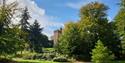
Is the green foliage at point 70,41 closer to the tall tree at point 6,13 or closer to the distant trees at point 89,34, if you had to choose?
the distant trees at point 89,34

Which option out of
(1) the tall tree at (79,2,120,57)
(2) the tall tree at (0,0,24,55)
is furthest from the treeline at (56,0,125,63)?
(2) the tall tree at (0,0,24,55)

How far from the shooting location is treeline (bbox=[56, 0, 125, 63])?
56347 mm

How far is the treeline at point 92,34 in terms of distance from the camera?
185 feet

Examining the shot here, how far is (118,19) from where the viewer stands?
55.1 meters

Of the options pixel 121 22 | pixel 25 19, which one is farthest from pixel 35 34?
pixel 121 22

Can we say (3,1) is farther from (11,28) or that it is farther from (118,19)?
(118,19)

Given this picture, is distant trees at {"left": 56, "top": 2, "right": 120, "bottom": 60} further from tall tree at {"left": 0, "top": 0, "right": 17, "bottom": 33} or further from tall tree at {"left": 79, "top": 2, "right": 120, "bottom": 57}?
tall tree at {"left": 0, "top": 0, "right": 17, "bottom": 33}

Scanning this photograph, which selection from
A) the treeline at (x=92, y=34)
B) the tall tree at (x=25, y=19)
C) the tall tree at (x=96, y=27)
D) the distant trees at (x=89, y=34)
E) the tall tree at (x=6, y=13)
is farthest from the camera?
the tall tree at (x=25, y=19)

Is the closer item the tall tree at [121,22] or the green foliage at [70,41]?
the tall tree at [121,22]

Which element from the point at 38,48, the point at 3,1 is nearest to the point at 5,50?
the point at 3,1

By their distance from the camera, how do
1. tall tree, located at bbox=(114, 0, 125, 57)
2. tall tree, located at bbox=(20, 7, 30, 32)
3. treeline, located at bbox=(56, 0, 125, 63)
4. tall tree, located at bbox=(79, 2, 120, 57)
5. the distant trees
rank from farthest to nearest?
tall tree, located at bbox=(20, 7, 30, 32) < tall tree, located at bbox=(79, 2, 120, 57) < the distant trees < treeline, located at bbox=(56, 0, 125, 63) < tall tree, located at bbox=(114, 0, 125, 57)

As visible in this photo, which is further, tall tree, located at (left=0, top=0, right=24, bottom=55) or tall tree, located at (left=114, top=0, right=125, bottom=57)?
tall tree, located at (left=114, top=0, right=125, bottom=57)

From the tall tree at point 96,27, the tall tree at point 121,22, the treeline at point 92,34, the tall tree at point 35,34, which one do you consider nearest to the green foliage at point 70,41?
the treeline at point 92,34

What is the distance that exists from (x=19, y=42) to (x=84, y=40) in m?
21.3
